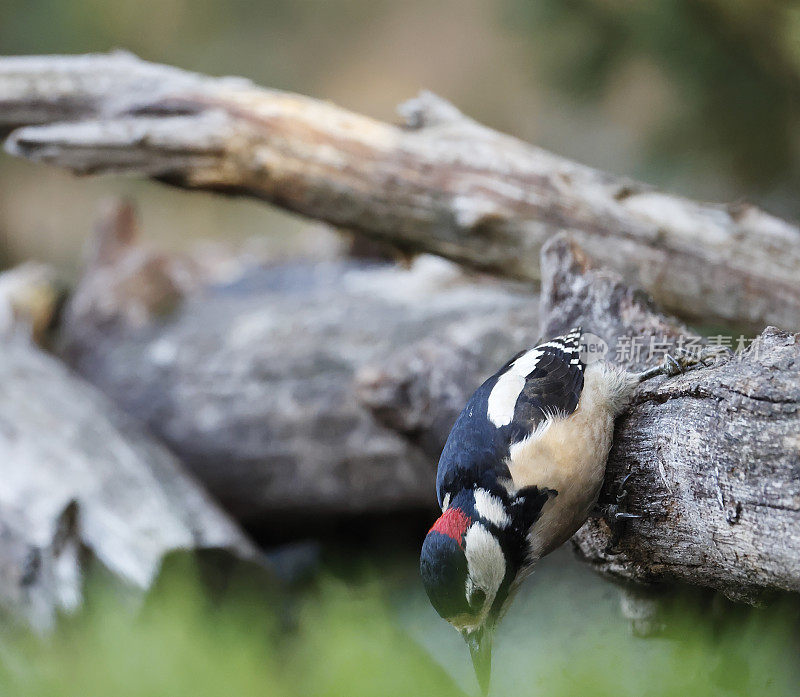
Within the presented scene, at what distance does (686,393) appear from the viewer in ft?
4.60

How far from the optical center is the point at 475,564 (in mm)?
1427

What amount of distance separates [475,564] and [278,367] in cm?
196

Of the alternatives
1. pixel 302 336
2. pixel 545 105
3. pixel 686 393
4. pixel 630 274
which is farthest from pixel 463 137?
pixel 545 105

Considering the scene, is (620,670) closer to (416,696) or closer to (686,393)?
(416,696)

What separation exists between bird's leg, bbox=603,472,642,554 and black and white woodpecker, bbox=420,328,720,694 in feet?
0.13

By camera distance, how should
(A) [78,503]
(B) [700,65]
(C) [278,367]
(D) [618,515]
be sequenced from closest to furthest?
(D) [618,515]
(A) [78,503]
(C) [278,367]
(B) [700,65]

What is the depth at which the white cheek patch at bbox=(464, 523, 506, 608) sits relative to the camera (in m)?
1.43

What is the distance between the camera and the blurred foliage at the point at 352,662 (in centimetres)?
140

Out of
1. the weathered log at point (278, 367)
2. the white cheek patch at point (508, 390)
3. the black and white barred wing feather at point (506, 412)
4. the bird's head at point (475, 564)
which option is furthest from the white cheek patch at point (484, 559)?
the weathered log at point (278, 367)

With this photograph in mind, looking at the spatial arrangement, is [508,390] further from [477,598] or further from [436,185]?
[436,185]

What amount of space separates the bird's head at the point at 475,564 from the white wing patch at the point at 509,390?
0.51 feet

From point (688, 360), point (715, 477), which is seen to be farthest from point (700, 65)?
point (715, 477)

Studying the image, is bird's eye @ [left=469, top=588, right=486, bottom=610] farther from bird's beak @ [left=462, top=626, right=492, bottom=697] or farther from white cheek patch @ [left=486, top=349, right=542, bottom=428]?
white cheek patch @ [left=486, top=349, right=542, bottom=428]

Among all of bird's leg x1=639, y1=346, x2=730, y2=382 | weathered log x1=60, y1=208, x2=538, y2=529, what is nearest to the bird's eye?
bird's leg x1=639, y1=346, x2=730, y2=382
